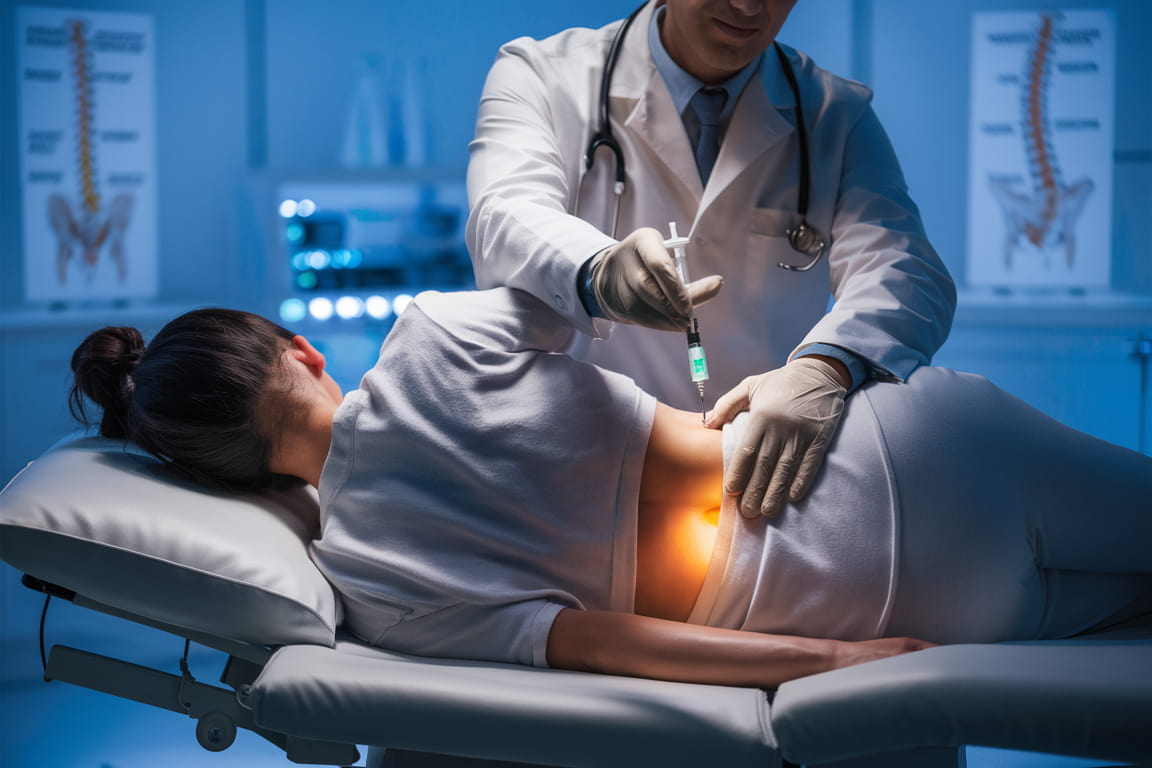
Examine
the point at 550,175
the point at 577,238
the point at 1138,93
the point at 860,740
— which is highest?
the point at 1138,93

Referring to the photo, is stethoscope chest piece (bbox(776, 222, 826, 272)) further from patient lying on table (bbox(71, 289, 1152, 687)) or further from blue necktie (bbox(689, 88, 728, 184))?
patient lying on table (bbox(71, 289, 1152, 687))

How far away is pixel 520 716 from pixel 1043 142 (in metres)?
2.85

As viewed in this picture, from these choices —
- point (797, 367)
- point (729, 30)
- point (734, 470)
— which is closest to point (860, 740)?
point (734, 470)

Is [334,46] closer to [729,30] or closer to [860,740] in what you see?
[729,30]

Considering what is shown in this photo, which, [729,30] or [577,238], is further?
[729,30]

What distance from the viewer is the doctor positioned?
1512 millimetres

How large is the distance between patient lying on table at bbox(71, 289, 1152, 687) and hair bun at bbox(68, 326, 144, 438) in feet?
0.34

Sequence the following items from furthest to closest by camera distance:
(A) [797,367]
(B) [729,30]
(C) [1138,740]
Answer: (B) [729,30] → (A) [797,367] → (C) [1138,740]

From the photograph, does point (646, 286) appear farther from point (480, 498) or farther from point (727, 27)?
point (727, 27)

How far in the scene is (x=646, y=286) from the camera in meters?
1.20

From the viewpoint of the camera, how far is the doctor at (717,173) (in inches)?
59.5

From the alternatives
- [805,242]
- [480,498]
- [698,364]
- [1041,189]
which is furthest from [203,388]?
[1041,189]

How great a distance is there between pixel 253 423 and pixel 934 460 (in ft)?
3.00

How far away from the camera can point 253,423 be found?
1342 mm
